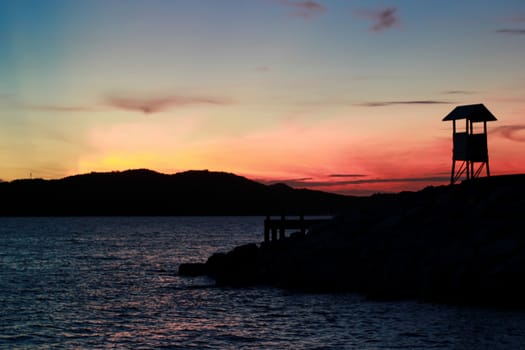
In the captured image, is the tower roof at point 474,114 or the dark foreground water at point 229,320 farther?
the tower roof at point 474,114

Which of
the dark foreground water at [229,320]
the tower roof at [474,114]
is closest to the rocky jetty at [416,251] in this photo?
the dark foreground water at [229,320]

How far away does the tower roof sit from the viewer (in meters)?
33.2

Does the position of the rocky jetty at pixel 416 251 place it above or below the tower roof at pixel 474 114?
below

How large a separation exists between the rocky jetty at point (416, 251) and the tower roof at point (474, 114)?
3.44m

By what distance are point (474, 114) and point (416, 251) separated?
32.9 ft

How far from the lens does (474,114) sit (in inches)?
1308

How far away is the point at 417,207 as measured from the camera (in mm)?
31625

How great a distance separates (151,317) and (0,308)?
25.3 feet

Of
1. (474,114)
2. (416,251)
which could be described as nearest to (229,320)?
(416,251)

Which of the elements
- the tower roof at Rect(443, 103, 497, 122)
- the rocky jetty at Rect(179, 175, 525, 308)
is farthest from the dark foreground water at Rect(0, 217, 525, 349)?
the tower roof at Rect(443, 103, 497, 122)

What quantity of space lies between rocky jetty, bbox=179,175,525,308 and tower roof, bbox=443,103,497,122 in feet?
11.3

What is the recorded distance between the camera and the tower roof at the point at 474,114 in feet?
109

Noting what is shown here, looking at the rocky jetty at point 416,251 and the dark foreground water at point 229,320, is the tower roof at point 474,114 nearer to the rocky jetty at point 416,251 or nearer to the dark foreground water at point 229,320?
the rocky jetty at point 416,251

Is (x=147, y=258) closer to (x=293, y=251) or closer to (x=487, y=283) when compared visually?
(x=293, y=251)
